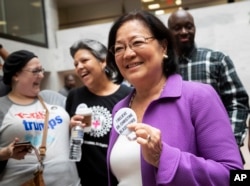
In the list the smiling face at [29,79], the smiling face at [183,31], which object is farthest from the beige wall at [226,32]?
the smiling face at [183,31]

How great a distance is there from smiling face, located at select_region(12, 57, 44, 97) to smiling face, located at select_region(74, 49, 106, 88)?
35 cm

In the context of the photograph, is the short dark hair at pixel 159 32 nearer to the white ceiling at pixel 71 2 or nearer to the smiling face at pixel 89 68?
the smiling face at pixel 89 68

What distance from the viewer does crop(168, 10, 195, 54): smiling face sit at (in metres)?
2.68

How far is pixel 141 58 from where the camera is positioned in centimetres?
157

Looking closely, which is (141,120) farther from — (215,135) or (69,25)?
(69,25)

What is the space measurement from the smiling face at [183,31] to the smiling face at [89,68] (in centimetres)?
63

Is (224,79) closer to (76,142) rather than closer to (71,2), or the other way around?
(76,142)

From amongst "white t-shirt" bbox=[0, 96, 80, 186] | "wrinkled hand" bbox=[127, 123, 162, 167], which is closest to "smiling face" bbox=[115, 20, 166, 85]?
"wrinkled hand" bbox=[127, 123, 162, 167]

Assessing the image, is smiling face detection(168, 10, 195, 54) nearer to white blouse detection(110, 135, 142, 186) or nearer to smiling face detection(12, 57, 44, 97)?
smiling face detection(12, 57, 44, 97)

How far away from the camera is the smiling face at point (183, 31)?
268cm

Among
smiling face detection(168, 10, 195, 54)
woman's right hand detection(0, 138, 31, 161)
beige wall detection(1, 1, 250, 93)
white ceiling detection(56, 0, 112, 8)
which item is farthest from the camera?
white ceiling detection(56, 0, 112, 8)

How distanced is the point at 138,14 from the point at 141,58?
24 centimetres

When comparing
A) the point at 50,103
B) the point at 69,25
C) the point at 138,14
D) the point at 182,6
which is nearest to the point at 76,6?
the point at 69,25

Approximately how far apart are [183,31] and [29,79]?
125 centimetres
